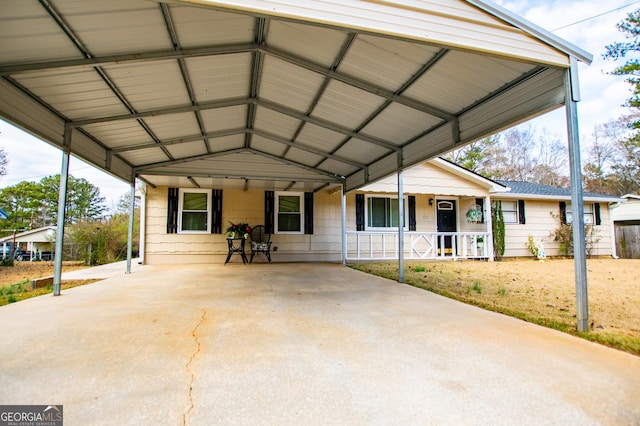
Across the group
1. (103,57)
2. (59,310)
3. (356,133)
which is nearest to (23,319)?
(59,310)

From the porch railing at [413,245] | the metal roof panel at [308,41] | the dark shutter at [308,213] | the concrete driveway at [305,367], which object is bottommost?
the concrete driveway at [305,367]

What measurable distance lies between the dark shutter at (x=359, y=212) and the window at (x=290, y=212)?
1.75 metres

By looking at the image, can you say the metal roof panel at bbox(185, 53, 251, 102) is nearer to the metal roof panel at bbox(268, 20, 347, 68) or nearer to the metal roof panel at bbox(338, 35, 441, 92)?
the metal roof panel at bbox(268, 20, 347, 68)

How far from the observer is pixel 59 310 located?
3.29 metres

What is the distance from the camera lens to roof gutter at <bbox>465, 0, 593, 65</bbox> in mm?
2273

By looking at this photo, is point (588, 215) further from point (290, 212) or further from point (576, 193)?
point (576, 193)

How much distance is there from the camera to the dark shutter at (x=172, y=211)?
28.5 ft

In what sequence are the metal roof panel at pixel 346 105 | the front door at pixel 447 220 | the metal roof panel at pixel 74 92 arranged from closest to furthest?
the metal roof panel at pixel 74 92, the metal roof panel at pixel 346 105, the front door at pixel 447 220

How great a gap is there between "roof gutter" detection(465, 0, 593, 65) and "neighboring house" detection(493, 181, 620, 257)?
8.90 m

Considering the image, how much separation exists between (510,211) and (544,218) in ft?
4.66

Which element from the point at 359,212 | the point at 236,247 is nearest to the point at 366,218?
the point at 359,212

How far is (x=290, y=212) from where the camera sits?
9.52 m

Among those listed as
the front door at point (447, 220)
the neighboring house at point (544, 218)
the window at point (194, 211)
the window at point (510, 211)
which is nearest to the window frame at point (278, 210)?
the window at point (194, 211)

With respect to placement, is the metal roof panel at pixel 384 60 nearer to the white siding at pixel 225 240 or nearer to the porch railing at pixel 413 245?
the porch railing at pixel 413 245
